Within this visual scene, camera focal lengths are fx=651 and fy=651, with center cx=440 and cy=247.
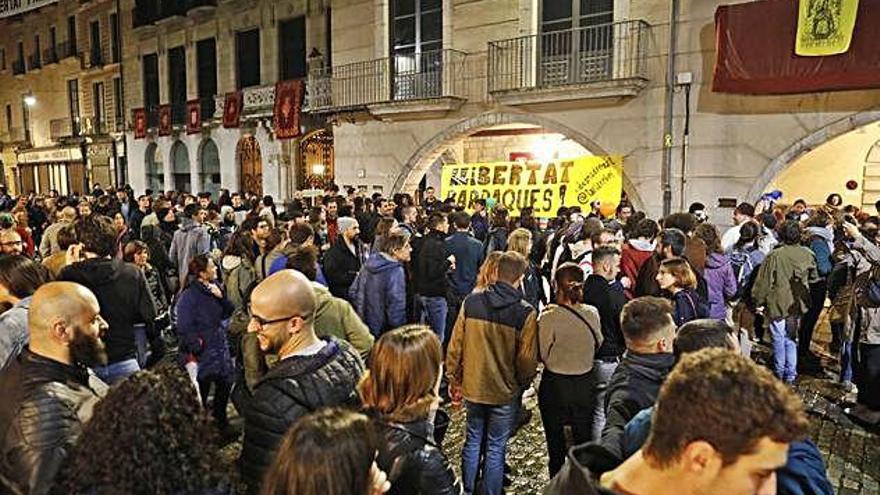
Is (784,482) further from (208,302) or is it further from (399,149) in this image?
(399,149)

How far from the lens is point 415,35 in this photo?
1501 cm

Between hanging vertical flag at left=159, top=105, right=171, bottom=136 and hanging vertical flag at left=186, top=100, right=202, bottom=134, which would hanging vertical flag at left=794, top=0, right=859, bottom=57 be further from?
hanging vertical flag at left=159, top=105, right=171, bottom=136

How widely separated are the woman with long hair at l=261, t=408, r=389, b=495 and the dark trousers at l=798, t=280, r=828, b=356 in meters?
6.51

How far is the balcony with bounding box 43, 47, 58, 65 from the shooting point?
29156 mm

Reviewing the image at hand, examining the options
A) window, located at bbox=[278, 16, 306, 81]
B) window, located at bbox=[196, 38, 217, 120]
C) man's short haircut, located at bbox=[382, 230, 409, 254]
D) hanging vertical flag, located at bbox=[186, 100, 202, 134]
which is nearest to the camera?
Result: man's short haircut, located at bbox=[382, 230, 409, 254]

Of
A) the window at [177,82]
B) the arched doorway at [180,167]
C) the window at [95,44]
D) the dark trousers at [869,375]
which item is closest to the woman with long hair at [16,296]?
the dark trousers at [869,375]

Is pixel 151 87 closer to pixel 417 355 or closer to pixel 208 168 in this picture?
pixel 208 168

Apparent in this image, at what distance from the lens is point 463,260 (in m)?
6.87

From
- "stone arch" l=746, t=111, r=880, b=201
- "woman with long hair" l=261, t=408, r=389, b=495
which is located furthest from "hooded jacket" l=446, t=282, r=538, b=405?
"stone arch" l=746, t=111, r=880, b=201

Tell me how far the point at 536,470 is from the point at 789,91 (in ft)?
28.1

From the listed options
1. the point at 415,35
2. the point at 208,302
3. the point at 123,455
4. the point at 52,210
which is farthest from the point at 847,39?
the point at 52,210

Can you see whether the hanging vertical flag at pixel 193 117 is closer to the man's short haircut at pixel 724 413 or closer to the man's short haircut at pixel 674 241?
the man's short haircut at pixel 674 241

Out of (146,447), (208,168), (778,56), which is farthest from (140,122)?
(146,447)

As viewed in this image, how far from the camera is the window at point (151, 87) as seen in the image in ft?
76.3
